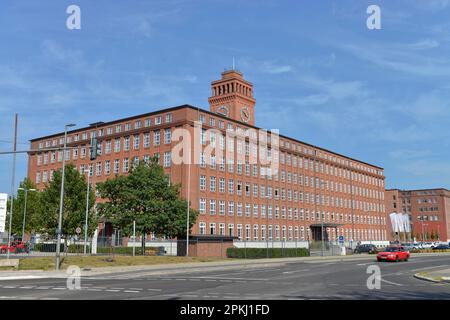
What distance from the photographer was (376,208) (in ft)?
399

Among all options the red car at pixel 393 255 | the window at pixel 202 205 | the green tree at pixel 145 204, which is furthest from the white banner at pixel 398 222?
the green tree at pixel 145 204

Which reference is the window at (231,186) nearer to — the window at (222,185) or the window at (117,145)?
the window at (222,185)

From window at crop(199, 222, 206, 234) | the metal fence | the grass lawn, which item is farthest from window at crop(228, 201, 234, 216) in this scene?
the grass lawn

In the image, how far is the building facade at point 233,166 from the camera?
6812 centimetres

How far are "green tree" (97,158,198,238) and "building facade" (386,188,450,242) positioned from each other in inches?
4732

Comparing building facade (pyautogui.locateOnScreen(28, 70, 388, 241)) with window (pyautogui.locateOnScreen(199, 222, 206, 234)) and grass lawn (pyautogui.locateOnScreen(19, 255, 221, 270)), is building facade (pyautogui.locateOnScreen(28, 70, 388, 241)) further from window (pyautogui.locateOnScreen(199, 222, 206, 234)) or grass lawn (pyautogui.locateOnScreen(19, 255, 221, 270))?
grass lawn (pyautogui.locateOnScreen(19, 255, 221, 270))

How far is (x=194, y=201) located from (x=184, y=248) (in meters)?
12.9

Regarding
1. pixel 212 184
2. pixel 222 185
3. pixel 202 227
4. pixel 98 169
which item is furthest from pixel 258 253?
pixel 98 169

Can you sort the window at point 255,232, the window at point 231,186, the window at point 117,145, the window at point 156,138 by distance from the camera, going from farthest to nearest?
the window at point 255,232, the window at point 117,145, the window at point 231,186, the window at point 156,138

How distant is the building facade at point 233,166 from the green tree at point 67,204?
6644mm

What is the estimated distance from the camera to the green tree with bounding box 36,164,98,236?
51.5 m
